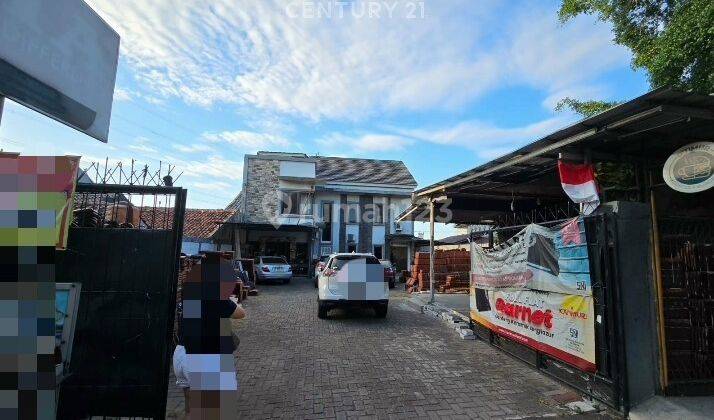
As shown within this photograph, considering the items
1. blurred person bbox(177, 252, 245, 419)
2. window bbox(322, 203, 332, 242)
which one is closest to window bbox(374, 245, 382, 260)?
window bbox(322, 203, 332, 242)

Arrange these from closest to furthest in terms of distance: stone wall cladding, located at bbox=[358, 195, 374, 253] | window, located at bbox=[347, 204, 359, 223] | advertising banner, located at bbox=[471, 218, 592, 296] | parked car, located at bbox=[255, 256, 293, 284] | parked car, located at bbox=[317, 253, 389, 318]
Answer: advertising banner, located at bbox=[471, 218, 592, 296] < parked car, located at bbox=[317, 253, 389, 318] < parked car, located at bbox=[255, 256, 293, 284] < stone wall cladding, located at bbox=[358, 195, 374, 253] < window, located at bbox=[347, 204, 359, 223]

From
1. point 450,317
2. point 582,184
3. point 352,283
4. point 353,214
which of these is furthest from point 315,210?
point 582,184

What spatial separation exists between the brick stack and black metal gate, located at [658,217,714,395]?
36.6 feet

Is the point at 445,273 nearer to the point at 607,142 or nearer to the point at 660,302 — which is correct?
the point at 607,142

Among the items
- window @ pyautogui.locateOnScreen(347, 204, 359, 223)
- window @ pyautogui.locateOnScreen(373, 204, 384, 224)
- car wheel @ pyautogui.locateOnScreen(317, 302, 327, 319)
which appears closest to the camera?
car wheel @ pyautogui.locateOnScreen(317, 302, 327, 319)

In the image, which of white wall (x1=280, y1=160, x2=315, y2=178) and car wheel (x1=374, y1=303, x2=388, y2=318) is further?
white wall (x1=280, y1=160, x2=315, y2=178)

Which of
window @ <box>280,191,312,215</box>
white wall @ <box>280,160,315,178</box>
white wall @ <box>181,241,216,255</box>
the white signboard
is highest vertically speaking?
white wall @ <box>280,160,315,178</box>

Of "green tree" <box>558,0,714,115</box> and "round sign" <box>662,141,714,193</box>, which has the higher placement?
"green tree" <box>558,0,714,115</box>

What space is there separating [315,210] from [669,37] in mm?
22156

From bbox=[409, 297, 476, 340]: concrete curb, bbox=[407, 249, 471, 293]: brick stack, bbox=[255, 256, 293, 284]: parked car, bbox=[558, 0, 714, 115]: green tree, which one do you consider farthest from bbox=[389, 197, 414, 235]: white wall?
bbox=[558, 0, 714, 115]: green tree

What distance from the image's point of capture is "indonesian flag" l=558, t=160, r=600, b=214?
5215mm

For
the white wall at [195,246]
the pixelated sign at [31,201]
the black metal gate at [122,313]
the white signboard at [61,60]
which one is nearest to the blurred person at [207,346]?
the black metal gate at [122,313]

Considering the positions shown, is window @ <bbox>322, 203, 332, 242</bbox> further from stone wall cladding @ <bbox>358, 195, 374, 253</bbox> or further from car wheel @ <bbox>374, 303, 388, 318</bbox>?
car wheel @ <bbox>374, 303, 388, 318</bbox>

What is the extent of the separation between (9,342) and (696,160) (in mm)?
6637
